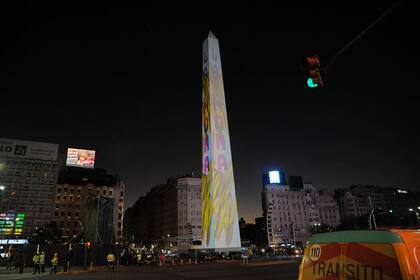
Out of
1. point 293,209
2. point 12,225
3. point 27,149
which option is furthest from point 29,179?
point 293,209

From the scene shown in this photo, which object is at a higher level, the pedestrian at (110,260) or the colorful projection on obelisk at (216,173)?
the colorful projection on obelisk at (216,173)

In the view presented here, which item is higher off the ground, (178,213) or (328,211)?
(328,211)

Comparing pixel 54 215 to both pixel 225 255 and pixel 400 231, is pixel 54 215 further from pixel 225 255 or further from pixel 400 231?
pixel 400 231

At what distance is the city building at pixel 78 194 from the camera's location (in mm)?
111438

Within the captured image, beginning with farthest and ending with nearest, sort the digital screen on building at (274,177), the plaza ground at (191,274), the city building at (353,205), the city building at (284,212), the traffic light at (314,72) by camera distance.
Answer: the city building at (353,205) < the city building at (284,212) < the digital screen on building at (274,177) < the plaza ground at (191,274) < the traffic light at (314,72)

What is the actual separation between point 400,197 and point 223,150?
520ft

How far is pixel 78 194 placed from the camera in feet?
383

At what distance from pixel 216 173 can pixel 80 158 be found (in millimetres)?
73563

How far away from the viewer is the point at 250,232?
155875mm

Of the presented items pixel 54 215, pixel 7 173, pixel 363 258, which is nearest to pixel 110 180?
pixel 54 215

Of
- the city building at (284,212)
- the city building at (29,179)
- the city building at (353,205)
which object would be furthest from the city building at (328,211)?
the city building at (29,179)

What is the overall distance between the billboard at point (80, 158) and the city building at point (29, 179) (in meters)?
9.74

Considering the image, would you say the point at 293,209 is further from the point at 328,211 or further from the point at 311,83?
the point at 311,83

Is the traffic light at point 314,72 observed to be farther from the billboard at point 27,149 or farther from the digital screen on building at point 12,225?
the billboard at point 27,149
